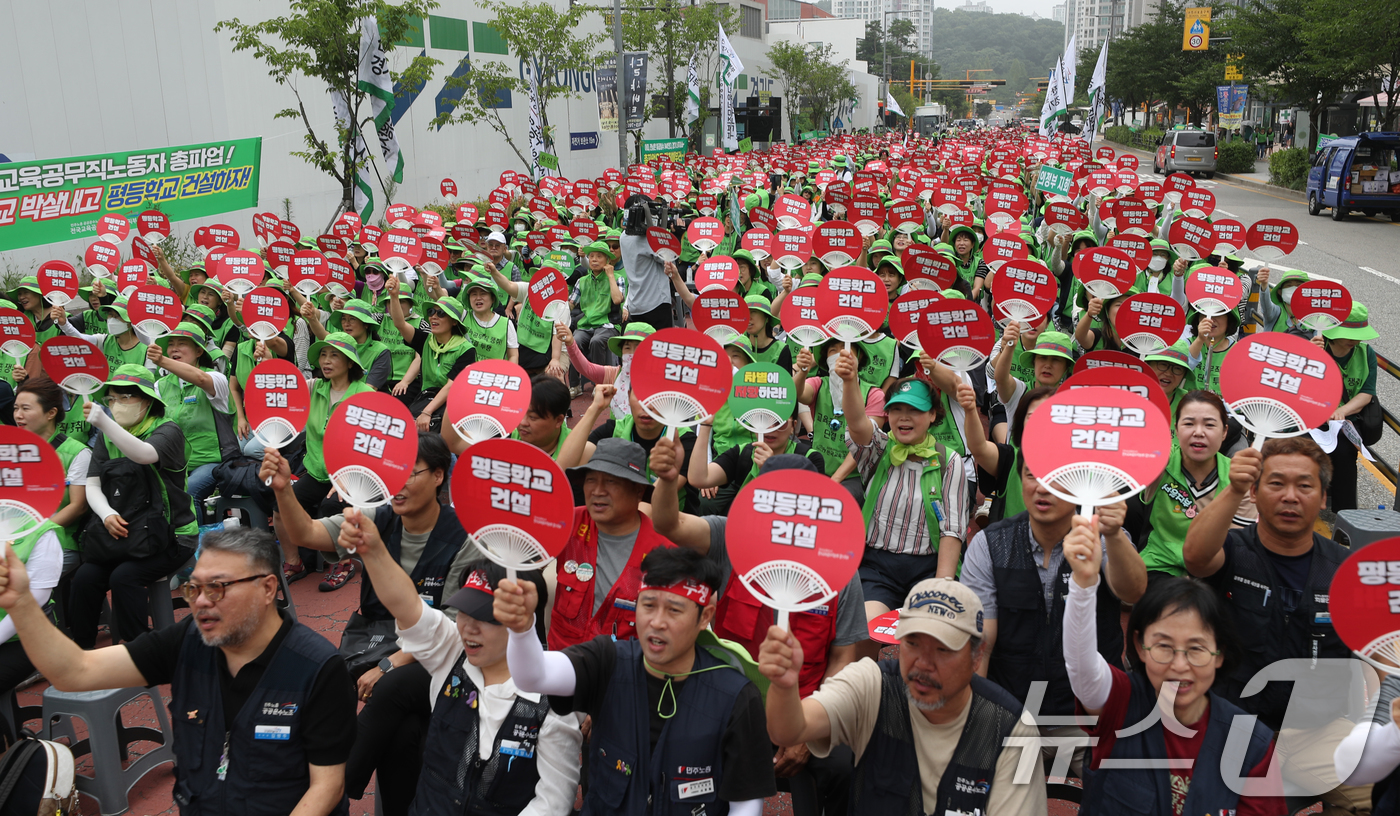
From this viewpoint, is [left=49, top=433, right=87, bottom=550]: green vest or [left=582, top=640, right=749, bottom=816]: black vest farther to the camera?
→ [left=49, top=433, right=87, bottom=550]: green vest

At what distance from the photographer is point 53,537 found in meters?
3.98

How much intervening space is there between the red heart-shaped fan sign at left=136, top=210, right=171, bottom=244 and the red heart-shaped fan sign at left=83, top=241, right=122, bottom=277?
1.84 m

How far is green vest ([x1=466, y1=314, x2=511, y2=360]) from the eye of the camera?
7668 millimetres

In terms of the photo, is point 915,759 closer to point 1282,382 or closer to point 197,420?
point 1282,382

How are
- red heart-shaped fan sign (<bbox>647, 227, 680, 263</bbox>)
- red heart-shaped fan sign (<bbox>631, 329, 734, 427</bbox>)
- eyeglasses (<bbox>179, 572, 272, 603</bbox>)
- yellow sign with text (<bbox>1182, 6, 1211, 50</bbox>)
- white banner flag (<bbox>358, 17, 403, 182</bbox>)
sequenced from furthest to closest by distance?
1. yellow sign with text (<bbox>1182, 6, 1211, 50</bbox>)
2. white banner flag (<bbox>358, 17, 403, 182</bbox>)
3. red heart-shaped fan sign (<bbox>647, 227, 680, 263</bbox>)
4. red heart-shaped fan sign (<bbox>631, 329, 734, 427</bbox>)
5. eyeglasses (<bbox>179, 572, 272, 603</bbox>)

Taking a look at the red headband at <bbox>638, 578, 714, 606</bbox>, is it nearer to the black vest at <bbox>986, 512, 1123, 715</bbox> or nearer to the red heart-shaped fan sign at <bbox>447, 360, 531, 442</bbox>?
the black vest at <bbox>986, 512, 1123, 715</bbox>

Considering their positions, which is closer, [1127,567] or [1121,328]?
[1127,567]

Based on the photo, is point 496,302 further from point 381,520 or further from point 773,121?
point 773,121

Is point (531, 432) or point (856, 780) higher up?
point (531, 432)

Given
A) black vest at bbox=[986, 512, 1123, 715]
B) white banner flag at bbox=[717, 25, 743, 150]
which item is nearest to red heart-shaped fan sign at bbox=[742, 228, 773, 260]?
black vest at bbox=[986, 512, 1123, 715]

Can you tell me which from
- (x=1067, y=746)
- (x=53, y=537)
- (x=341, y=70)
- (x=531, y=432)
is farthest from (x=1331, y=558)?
(x=341, y=70)

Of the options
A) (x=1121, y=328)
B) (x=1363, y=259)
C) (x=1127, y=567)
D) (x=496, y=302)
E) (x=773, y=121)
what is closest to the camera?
(x=1127, y=567)

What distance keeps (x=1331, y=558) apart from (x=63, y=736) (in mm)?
5464

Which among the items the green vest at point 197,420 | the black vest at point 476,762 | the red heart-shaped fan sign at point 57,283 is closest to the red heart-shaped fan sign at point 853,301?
the black vest at point 476,762
